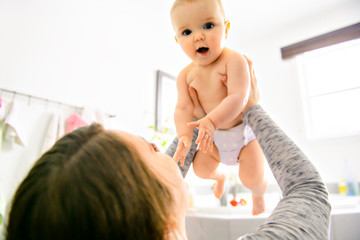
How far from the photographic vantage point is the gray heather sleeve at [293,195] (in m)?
0.33

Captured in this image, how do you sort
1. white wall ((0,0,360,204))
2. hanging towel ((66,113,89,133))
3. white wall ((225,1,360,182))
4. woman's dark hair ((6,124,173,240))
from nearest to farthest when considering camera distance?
woman's dark hair ((6,124,173,240)) → white wall ((0,0,360,204)) → hanging towel ((66,113,89,133)) → white wall ((225,1,360,182))

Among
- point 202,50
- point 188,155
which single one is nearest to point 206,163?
point 188,155

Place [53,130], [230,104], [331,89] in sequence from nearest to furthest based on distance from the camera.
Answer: [230,104] → [53,130] → [331,89]

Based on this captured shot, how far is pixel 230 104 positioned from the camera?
531 millimetres

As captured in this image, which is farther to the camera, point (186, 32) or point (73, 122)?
point (73, 122)

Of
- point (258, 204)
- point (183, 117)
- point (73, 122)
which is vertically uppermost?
point (73, 122)

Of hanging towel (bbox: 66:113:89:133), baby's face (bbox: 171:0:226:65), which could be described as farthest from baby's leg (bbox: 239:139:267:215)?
hanging towel (bbox: 66:113:89:133)

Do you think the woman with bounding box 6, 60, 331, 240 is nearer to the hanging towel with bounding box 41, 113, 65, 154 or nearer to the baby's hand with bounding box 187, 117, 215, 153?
the baby's hand with bounding box 187, 117, 215, 153

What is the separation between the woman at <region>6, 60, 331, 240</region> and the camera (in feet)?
0.90

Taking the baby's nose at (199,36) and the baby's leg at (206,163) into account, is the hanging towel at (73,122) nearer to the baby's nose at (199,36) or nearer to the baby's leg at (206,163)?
the baby's leg at (206,163)

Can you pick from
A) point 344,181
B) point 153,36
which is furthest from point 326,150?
point 153,36

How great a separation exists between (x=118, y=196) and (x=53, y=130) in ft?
3.70

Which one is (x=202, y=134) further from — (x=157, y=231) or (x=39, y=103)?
(x=39, y=103)

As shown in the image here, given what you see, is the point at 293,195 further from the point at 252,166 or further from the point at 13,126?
the point at 13,126
